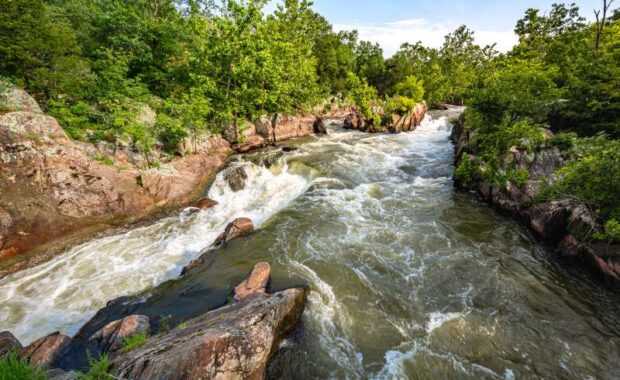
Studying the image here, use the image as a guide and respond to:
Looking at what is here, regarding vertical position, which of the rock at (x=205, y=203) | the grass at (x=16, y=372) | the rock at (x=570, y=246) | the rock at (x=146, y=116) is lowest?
the rock at (x=570, y=246)

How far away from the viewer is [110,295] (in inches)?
288

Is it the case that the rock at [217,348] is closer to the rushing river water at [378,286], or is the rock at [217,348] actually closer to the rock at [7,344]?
the rushing river water at [378,286]

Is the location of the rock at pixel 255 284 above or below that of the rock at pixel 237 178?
below

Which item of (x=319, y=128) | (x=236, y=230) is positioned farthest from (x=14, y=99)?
(x=319, y=128)

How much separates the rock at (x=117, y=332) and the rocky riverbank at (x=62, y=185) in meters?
5.61

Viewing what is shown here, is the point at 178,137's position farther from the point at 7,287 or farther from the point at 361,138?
the point at 361,138

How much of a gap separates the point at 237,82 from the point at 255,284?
16984 mm

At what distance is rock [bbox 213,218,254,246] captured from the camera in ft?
30.9

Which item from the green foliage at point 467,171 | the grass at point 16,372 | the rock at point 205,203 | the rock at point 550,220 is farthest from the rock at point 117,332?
the green foliage at point 467,171

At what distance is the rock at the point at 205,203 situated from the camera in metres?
12.4

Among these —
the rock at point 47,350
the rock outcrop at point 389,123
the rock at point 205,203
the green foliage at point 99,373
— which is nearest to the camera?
the green foliage at point 99,373

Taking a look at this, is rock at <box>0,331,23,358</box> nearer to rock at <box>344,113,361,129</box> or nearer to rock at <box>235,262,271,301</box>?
rock at <box>235,262,271,301</box>

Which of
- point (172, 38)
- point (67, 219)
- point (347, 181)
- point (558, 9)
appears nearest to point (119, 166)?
point (67, 219)

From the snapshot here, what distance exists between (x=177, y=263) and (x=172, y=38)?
784 inches
